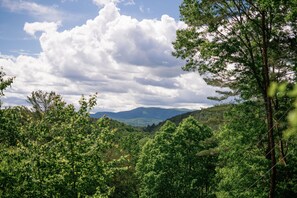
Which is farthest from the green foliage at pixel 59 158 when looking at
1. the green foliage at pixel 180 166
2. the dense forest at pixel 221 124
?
the green foliage at pixel 180 166

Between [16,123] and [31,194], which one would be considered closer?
[31,194]

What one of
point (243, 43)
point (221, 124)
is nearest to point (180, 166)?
point (221, 124)

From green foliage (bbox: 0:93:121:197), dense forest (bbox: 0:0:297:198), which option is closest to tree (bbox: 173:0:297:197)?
dense forest (bbox: 0:0:297:198)

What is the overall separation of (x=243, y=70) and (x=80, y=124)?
8994mm

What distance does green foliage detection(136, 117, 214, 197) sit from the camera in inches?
1550

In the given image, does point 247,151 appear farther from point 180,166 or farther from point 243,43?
point 180,166

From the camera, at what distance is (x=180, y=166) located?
4066 cm

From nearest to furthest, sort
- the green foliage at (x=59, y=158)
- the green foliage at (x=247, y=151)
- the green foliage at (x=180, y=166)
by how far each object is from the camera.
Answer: the green foliage at (x=59, y=158) → the green foliage at (x=247, y=151) → the green foliage at (x=180, y=166)

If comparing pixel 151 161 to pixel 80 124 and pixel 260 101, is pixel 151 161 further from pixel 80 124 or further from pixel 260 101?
pixel 80 124

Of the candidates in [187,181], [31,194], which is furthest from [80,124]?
[187,181]

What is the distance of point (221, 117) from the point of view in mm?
22922

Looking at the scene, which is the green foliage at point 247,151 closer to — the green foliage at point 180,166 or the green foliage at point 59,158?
the green foliage at point 59,158

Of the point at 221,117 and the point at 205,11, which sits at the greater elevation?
the point at 205,11

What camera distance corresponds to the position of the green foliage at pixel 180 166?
39375 millimetres
